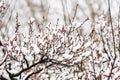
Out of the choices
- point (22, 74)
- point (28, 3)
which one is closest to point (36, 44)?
point (22, 74)

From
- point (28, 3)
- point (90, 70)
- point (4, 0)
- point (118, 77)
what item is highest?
point (28, 3)

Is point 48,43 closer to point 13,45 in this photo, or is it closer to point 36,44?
point 36,44

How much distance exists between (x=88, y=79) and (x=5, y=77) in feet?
6.81

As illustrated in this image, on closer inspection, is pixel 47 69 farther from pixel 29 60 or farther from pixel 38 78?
pixel 29 60

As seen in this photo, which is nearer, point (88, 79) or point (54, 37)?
point (88, 79)

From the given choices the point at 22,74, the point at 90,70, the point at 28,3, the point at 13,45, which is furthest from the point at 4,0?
the point at 28,3

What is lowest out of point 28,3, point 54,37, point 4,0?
point 54,37

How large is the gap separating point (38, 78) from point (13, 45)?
5.68 feet

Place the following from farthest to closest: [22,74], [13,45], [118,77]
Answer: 1. [22,74]
2. [13,45]
3. [118,77]

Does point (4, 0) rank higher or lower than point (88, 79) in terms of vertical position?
higher

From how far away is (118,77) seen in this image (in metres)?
6.55

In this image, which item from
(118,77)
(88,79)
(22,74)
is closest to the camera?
(118,77)

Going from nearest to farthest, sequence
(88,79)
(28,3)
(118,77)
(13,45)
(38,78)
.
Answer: (118,77) < (88,79) < (13,45) < (38,78) < (28,3)

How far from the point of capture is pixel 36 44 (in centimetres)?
806
